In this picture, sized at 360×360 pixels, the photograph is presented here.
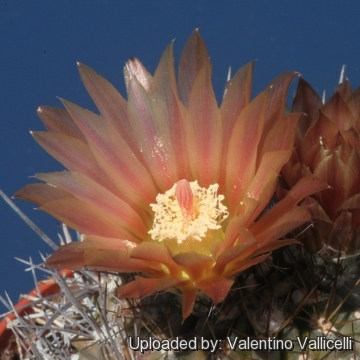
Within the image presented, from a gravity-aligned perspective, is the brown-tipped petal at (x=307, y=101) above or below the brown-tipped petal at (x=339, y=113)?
above

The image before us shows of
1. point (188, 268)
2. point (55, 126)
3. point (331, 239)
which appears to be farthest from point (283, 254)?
point (55, 126)

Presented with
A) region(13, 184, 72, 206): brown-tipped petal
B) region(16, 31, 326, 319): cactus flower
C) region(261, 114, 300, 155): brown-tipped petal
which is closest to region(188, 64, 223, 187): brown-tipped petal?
region(16, 31, 326, 319): cactus flower

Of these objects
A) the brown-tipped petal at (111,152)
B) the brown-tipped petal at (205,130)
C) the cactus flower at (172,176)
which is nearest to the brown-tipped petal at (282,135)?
the cactus flower at (172,176)

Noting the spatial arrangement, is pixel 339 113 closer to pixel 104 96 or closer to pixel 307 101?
pixel 307 101

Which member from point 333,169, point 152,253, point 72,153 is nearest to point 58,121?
point 72,153

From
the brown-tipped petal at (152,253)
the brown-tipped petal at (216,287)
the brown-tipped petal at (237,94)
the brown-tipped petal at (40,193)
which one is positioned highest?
the brown-tipped petal at (237,94)

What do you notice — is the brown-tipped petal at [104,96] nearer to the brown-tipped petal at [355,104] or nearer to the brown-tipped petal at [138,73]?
the brown-tipped petal at [138,73]

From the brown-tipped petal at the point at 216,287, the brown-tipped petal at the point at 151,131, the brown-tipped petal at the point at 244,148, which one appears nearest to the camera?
the brown-tipped petal at the point at 216,287
